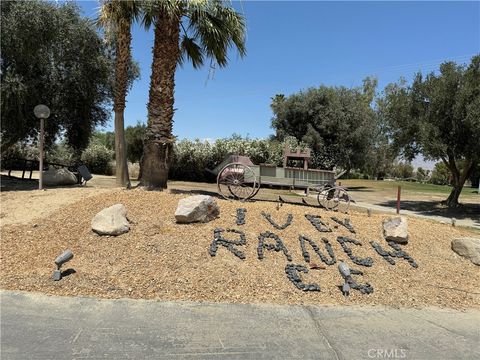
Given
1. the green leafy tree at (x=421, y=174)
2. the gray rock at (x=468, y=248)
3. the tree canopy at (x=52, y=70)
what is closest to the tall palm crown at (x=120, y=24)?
the tree canopy at (x=52, y=70)

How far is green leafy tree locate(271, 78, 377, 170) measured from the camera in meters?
30.7

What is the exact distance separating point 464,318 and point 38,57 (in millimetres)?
13132

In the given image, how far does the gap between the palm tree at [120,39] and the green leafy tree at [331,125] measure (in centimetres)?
2079

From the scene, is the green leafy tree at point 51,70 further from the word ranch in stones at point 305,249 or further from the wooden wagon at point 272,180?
the word ranch in stones at point 305,249

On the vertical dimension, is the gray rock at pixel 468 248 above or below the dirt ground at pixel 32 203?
below

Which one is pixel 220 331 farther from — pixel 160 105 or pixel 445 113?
pixel 445 113

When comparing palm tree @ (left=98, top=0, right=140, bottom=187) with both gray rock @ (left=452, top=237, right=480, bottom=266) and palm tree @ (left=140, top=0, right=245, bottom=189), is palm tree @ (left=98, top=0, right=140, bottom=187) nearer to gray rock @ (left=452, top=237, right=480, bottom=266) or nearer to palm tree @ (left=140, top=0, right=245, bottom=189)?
palm tree @ (left=140, top=0, right=245, bottom=189)

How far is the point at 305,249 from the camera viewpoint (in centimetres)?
691

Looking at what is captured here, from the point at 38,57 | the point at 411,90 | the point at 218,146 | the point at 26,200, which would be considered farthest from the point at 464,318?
the point at 218,146

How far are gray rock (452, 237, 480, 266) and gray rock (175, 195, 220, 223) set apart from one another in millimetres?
4548

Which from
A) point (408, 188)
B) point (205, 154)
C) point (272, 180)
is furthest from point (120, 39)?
point (408, 188)

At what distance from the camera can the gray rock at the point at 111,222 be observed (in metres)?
6.71

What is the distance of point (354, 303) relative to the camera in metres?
5.49

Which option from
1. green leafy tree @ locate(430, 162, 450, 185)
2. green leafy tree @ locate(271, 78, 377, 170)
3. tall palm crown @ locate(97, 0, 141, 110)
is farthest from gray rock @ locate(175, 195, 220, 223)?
green leafy tree @ locate(430, 162, 450, 185)
